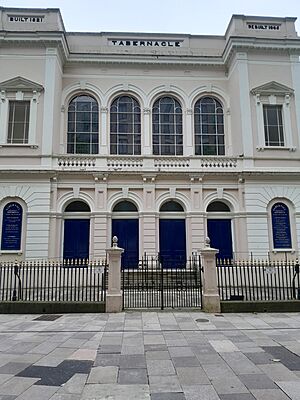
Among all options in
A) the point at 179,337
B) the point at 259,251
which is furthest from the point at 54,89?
the point at 179,337

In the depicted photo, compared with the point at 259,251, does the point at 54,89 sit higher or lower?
higher

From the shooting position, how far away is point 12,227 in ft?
55.9

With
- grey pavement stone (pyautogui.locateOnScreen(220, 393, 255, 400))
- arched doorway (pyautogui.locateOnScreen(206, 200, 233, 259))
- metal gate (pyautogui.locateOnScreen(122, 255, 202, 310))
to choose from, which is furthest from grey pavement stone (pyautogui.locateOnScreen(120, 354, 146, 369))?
arched doorway (pyautogui.locateOnScreen(206, 200, 233, 259))

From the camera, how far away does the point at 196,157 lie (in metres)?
18.5

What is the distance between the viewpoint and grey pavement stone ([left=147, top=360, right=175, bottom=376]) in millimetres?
5484

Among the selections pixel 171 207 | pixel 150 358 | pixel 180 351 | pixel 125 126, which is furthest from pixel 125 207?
pixel 150 358

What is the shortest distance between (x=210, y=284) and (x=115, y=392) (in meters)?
6.67

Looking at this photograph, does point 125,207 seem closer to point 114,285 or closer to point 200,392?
point 114,285

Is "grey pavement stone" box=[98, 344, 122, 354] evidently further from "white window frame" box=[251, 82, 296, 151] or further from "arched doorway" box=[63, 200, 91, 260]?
"white window frame" box=[251, 82, 296, 151]

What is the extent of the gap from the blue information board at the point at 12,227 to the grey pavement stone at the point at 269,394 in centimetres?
1473

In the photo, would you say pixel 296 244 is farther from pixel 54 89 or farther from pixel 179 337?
pixel 54 89

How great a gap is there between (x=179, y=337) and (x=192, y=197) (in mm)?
10992

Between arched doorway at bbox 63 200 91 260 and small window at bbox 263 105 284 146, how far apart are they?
445 inches

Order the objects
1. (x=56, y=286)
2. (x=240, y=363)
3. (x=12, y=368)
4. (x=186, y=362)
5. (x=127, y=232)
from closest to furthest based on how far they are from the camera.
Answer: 1. (x=12, y=368)
2. (x=240, y=363)
3. (x=186, y=362)
4. (x=56, y=286)
5. (x=127, y=232)
